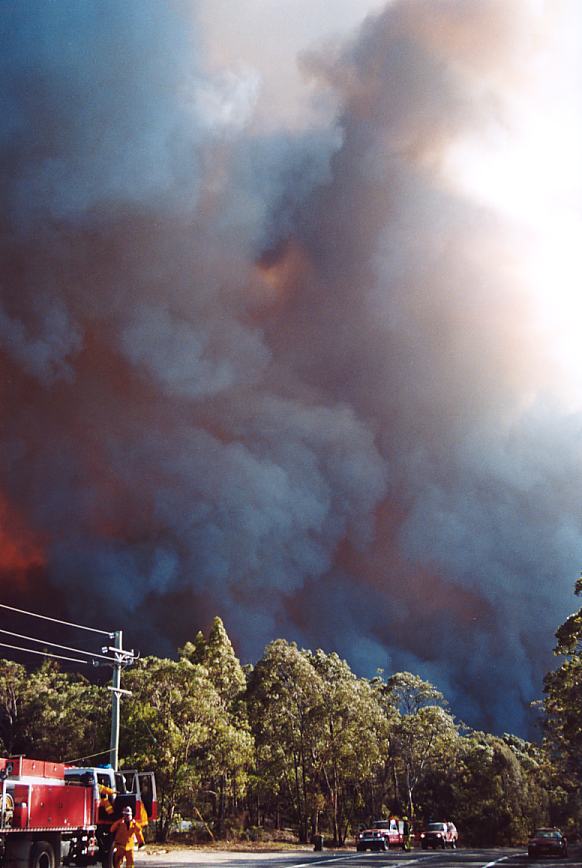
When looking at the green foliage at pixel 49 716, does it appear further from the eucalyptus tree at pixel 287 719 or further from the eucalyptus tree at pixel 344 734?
the eucalyptus tree at pixel 344 734

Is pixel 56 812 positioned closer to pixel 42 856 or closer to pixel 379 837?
pixel 42 856

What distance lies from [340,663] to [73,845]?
2036 inches

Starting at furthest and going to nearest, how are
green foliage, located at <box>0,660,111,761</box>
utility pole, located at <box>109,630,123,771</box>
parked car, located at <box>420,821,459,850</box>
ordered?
green foliage, located at <box>0,660,111,761</box> < parked car, located at <box>420,821,459,850</box> < utility pole, located at <box>109,630,123,771</box>

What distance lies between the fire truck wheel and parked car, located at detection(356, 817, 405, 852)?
36804mm

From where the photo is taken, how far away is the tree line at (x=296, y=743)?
50.8m

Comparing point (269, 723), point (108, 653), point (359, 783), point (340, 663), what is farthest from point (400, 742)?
point (108, 653)

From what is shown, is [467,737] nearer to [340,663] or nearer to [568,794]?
[568,794]

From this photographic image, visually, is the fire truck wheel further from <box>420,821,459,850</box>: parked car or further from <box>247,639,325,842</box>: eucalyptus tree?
Result: <box>420,821,459,850</box>: parked car

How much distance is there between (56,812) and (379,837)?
3684cm

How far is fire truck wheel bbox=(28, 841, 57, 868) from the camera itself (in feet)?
65.7

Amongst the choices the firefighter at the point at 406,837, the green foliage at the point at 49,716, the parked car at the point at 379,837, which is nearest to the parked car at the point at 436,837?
the firefighter at the point at 406,837

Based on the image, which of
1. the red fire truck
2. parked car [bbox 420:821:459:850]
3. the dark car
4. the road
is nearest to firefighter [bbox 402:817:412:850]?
parked car [bbox 420:821:459:850]

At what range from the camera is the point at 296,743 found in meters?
65.4

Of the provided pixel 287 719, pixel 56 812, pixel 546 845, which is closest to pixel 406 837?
pixel 287 719
